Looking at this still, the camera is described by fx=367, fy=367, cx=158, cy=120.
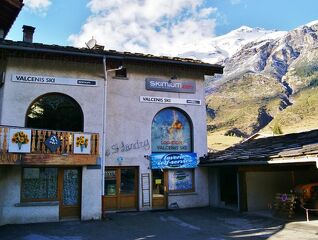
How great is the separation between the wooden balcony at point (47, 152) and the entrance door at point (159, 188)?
374 centimetres

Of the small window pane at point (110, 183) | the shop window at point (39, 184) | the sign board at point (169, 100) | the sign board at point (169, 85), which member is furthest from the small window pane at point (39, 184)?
the sign board at point (169, 85)

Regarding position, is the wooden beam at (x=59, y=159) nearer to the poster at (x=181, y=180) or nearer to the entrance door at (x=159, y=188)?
the entrance door at (x=159, y=188)

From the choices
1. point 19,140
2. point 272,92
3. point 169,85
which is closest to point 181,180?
point 169,85

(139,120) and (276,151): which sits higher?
(139,120)

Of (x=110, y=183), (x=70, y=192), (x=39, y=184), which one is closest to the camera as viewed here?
(x=39, y=184)

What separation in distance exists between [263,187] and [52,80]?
32.9 ft

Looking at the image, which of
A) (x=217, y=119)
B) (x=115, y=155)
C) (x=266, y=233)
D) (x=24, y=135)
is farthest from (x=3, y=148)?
(x=217, y=119)

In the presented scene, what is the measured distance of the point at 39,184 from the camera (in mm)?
14172

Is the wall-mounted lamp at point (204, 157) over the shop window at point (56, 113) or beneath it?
beneath

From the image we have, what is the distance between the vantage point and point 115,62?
627 inches

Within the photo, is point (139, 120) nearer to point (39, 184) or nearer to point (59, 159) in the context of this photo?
point (59, 159)

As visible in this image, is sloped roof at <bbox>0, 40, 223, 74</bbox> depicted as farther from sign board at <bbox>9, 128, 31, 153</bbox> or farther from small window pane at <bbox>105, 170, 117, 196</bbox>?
small window pane at <bbox>105, 170, 117, 196</bbox>

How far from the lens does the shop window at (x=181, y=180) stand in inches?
684

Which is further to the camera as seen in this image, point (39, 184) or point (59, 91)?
point (59, 91)
